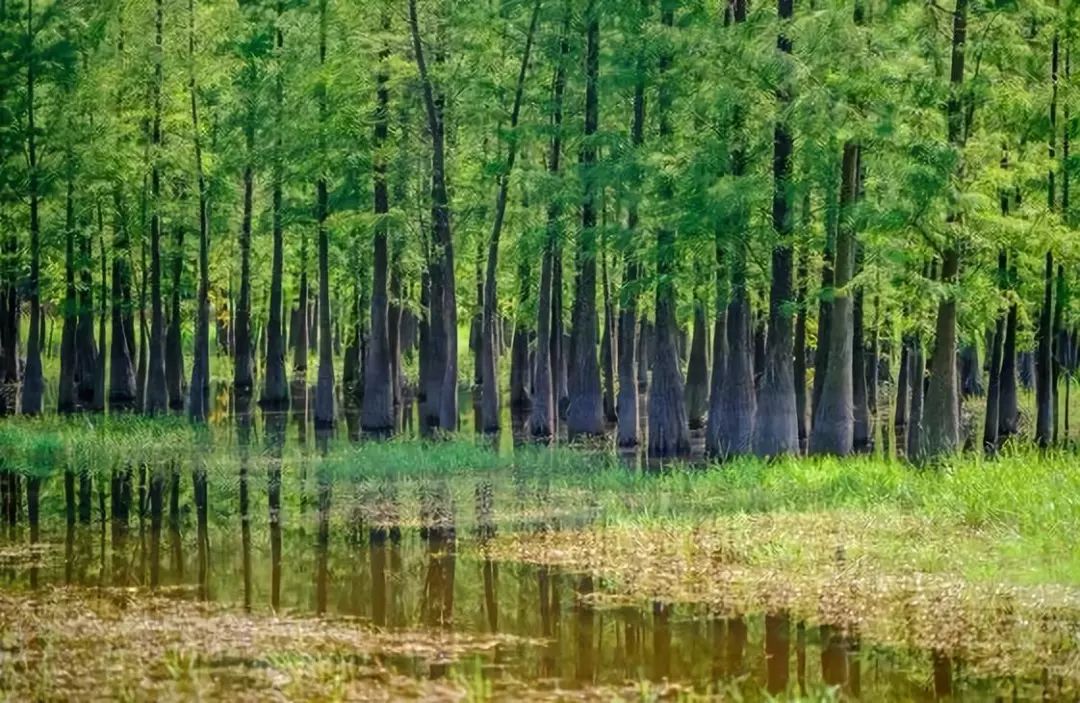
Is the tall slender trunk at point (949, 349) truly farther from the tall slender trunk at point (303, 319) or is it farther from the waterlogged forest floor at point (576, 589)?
the tall slender trunk at point (303, 319)

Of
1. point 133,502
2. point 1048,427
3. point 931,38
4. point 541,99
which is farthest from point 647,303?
point 133,502

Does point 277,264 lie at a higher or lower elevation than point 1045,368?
higher

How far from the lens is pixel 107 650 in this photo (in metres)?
14.0

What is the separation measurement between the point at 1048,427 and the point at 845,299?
8885 millimetres

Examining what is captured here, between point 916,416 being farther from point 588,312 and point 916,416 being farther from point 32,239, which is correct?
point 32,239

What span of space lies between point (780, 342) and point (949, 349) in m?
3.99

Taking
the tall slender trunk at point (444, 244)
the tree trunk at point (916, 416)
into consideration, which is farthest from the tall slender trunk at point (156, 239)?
the tree trunk at point (916, 416)

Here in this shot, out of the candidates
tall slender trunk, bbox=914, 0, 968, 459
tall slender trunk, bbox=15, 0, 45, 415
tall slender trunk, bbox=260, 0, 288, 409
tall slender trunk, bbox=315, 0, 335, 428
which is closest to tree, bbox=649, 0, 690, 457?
tall slender trunk, bbox=914, 0, 968, 459

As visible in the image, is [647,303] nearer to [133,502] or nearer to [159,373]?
[159,373]

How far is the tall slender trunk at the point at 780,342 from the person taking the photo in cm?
2936

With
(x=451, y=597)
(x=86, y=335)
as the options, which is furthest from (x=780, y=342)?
(x=86, y=335)

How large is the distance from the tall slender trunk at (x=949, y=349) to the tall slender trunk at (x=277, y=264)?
2089 cm

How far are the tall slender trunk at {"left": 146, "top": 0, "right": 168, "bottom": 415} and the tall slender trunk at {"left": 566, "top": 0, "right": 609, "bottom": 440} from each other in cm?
1282

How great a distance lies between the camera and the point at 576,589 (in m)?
17.0
